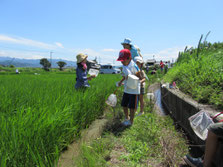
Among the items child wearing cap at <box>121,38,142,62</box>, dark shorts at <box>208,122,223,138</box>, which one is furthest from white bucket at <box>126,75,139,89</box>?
dark shorts at <box>208,122,223,138</box>

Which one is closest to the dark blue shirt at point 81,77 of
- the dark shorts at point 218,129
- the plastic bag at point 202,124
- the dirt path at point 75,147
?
the dirt path at point 75,147

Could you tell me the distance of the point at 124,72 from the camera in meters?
2.36

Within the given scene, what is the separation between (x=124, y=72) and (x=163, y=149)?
1180 mm

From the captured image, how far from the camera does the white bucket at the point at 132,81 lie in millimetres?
2213

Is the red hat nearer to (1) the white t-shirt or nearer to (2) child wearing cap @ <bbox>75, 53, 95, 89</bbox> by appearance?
(1) the white t-shirt

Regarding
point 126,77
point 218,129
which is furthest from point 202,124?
point 126,77

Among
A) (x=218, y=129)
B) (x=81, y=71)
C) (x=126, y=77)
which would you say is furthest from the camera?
(x=81, y=71)

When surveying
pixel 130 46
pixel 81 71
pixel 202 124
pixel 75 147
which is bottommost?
pixel 75 147

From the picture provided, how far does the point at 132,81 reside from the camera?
2227 mm

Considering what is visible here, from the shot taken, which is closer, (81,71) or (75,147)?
(75,147)

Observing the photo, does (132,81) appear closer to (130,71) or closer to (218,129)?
(130,71)

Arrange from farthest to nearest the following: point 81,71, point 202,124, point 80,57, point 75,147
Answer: point 81,71
point 80,57
point 75,147
point 202,124

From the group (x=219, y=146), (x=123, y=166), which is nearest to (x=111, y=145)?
(x=123, y=166)

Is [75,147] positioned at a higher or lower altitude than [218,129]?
lower
